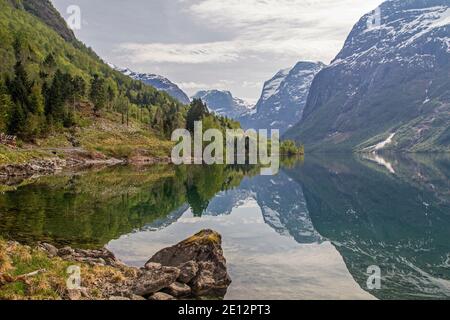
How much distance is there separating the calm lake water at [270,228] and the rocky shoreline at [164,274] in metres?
2.00

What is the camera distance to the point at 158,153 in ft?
603

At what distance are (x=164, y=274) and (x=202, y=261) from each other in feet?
14.1

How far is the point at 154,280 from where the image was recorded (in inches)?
1086

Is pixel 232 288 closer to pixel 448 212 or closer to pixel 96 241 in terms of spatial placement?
pixel 96 241

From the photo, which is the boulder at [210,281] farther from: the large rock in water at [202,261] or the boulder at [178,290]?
the boulder at [178,290]

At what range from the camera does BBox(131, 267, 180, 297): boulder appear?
88.0 feet

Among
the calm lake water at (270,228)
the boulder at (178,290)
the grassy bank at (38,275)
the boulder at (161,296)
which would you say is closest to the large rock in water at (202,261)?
the boulder at (178,290)

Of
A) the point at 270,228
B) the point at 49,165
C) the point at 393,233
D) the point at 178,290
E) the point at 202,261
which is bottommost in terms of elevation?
the point at 178,290

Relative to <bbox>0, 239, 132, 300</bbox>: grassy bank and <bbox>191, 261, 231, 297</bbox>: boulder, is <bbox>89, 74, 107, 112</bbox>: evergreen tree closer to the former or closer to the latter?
<bbox>0, 239, 132, 300</bbox>: grassy bank

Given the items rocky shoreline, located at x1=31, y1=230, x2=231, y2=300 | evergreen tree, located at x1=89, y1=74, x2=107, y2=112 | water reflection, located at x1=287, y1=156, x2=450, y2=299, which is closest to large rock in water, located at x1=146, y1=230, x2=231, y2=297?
rocky shoreline, located at x1=31, y1=230, x2=231, y2=300

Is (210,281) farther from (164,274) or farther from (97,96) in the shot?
(97,96)

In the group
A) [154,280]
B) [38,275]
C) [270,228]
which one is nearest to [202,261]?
[154,280]
